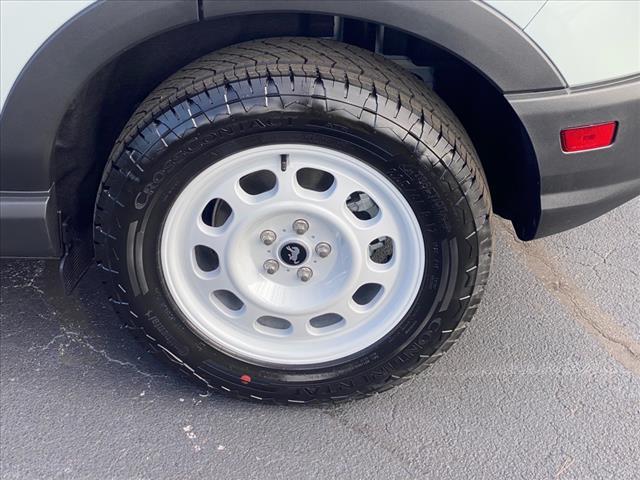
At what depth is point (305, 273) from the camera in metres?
2.08

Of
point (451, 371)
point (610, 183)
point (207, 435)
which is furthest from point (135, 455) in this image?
point (610, 183)

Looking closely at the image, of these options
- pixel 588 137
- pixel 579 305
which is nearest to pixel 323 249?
pixel 588 137

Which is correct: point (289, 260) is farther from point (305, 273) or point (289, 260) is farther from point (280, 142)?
point (280, 142)

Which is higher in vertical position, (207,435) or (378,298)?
(378,298)

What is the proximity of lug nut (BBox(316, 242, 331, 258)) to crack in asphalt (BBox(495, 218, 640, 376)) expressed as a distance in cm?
105

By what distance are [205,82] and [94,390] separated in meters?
1.05

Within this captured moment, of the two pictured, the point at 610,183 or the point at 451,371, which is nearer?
the point at 610,183

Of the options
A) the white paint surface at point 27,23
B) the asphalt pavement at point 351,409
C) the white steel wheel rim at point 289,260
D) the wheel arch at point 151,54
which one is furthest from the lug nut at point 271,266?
the white paint surface at point 27,23

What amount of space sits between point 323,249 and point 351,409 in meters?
0.53

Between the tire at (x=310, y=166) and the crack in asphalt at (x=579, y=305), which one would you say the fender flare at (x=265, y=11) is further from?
the crack in asphalt at (x=579, y=305)

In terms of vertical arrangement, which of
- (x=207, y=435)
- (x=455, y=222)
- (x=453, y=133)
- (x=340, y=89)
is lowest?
(x=207, y=435)

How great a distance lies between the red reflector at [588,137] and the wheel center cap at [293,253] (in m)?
0.76

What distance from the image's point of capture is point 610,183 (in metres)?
1.97

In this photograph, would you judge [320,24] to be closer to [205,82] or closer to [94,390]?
[205,82]
